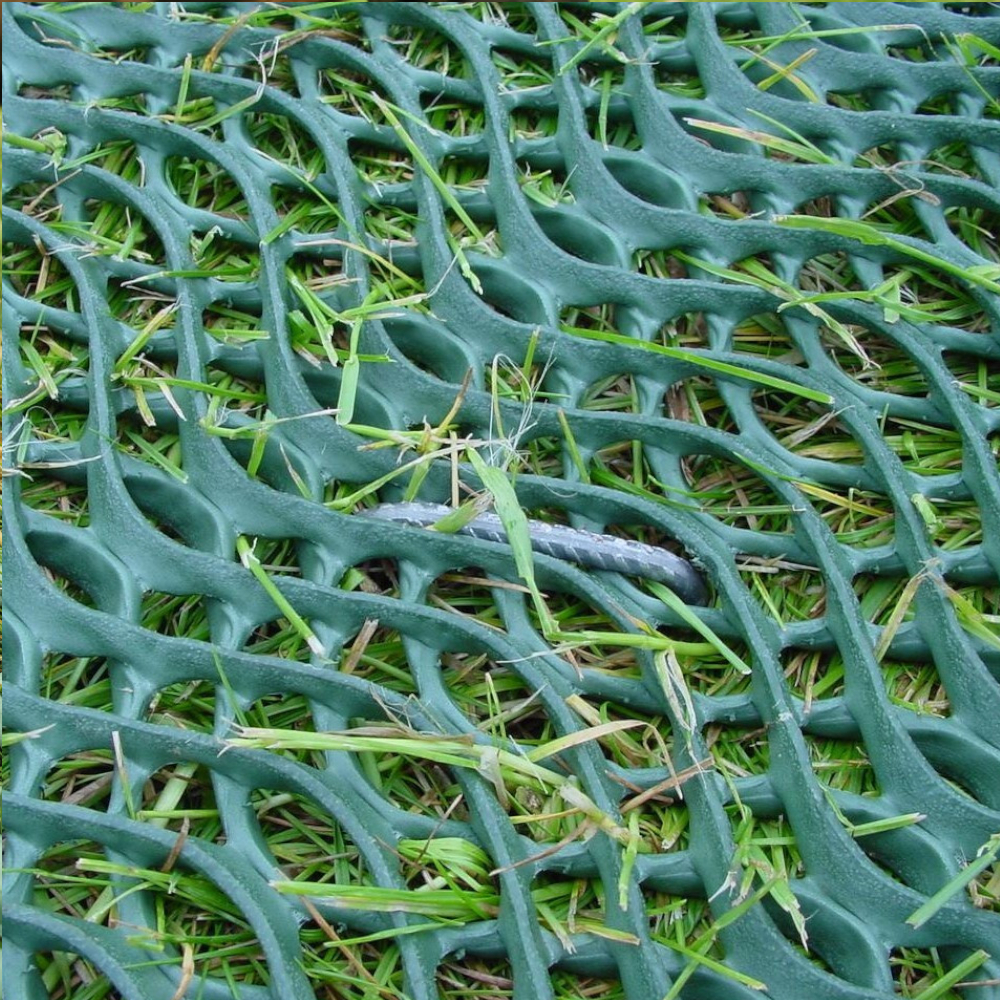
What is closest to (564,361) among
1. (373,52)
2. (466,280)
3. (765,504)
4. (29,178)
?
(466,280)

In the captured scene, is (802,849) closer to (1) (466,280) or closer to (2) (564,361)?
(2) (564,361)

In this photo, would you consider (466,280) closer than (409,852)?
No

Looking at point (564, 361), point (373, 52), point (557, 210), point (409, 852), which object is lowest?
point (409, 852)

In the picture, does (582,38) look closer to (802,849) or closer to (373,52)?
(373,52)

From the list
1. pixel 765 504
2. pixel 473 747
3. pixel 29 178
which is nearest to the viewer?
pixel 473 747

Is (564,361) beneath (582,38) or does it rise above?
beneath

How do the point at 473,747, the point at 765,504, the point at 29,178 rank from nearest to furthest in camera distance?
the point at 473,747
the point at 765,504
the point at 29,178

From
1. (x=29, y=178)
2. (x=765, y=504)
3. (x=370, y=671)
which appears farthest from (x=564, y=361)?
(x=29, y=178)
